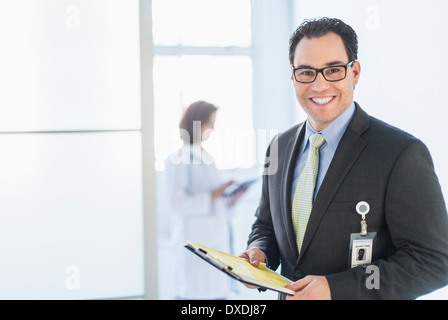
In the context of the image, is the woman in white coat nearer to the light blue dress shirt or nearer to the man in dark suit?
the man in dark suit

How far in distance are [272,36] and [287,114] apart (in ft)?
2.68

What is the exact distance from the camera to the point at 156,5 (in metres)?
4.71

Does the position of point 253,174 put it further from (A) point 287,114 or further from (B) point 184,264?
(B) point 184,264

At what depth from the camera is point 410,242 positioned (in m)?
1.11

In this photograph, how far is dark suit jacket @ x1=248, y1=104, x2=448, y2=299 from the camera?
1100mm

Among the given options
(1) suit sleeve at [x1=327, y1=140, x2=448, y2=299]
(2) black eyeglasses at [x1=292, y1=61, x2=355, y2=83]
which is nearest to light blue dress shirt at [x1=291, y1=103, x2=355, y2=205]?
(2) black eyeglasses at [x1=292, y1=61, x2=355, y2=83]

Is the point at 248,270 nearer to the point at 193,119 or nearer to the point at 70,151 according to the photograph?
the point at 70,151

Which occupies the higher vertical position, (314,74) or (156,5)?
(156,5)

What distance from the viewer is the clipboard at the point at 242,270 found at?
1.02 metres

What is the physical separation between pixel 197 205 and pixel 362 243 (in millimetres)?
1815

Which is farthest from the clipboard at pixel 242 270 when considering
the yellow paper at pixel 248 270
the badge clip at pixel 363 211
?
the badge clip at pixel 363 211
